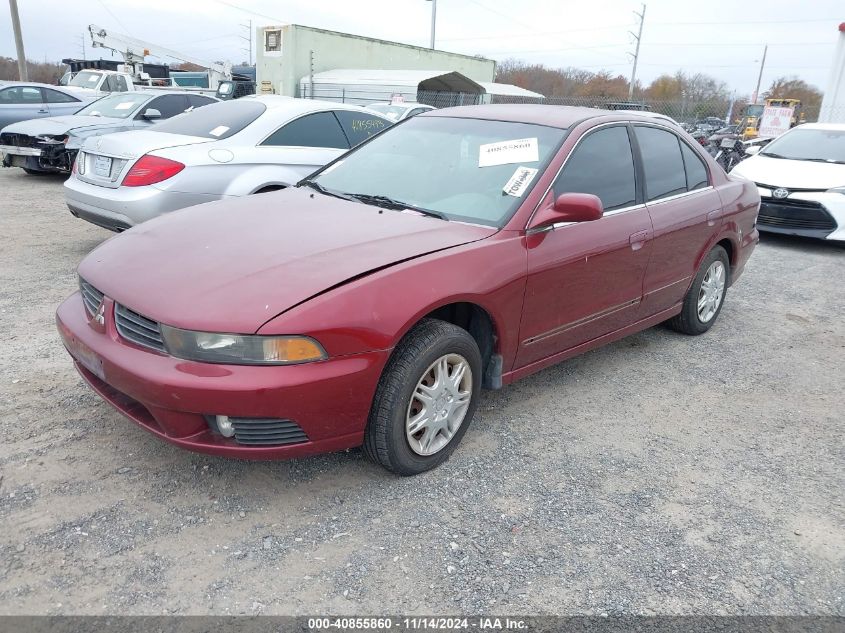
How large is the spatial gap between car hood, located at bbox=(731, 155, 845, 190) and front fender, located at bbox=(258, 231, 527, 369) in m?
6.64

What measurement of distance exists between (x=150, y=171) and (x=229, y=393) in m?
3.59

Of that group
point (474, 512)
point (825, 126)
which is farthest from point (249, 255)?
point (825, 126)

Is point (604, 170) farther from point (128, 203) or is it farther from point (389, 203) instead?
point (128, 203)

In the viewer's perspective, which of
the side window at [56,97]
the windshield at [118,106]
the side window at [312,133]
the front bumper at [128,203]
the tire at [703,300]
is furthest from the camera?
the side window at [56,97]

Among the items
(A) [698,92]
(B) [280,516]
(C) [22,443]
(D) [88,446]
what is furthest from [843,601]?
(A) [698,92]

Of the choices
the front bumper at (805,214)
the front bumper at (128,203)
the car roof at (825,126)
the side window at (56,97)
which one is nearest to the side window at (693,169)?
the front bumper at (128,203)

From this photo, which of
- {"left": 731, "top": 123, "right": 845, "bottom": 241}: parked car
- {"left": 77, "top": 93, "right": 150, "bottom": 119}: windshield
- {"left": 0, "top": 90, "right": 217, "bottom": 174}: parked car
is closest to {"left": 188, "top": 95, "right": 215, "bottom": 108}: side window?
{"left": 77, "top": 93, "right": 150, "bottom": 119}: windshield

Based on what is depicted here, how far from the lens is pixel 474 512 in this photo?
2.74m

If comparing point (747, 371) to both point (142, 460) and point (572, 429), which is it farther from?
point (142, 460)

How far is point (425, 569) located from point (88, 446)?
1677mm

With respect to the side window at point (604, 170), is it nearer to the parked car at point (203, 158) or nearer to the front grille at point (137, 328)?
the front grille at point (137, 328)

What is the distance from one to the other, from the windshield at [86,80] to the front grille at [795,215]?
1482cm

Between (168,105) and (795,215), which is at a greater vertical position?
(168,105)

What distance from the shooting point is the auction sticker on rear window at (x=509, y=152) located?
345 centimetres
